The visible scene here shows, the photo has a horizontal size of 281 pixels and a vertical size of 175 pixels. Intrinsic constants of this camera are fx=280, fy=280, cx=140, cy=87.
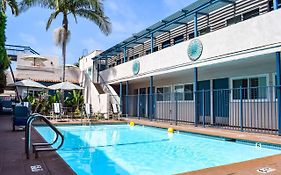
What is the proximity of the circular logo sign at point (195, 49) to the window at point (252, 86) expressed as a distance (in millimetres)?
2404

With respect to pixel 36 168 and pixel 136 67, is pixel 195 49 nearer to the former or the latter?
pixel 136 67

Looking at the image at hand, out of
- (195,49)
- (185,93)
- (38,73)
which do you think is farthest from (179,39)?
(38,73)

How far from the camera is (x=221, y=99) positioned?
49.0ft

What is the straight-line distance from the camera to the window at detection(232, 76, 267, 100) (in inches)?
497

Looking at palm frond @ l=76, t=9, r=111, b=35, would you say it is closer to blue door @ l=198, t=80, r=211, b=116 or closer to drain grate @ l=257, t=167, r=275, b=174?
blue door @ l=198, t=80, r=211, b=116

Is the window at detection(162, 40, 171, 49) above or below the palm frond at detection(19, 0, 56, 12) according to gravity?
below

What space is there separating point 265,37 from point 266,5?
9.88 feet

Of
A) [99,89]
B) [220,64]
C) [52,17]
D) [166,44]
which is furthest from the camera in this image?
[99,89]

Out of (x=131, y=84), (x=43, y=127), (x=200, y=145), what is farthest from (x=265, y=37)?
(x=131, y=84)

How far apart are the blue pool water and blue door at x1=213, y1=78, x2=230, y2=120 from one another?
3.20 metres

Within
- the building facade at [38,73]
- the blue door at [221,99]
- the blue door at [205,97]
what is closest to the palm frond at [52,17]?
the building facade at [38,73]

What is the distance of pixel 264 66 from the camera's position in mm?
12641

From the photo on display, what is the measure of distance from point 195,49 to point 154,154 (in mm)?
6824

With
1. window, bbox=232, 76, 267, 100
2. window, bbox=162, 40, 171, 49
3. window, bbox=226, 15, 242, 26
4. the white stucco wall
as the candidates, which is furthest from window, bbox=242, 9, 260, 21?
window, bbox=162, 40, 171, 49
